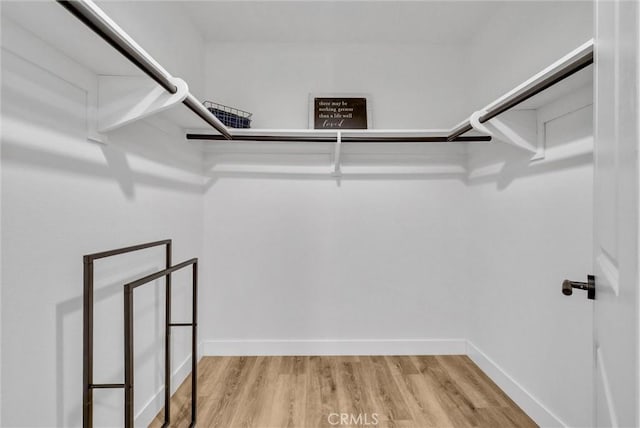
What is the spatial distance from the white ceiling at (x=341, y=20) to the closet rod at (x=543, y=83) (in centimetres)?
94

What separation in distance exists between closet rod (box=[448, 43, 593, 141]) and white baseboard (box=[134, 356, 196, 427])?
210 centimetres

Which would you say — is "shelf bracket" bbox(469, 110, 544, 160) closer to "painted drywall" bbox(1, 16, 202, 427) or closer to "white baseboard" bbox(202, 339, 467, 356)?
"white baseboard" bbox(202, 339, 467, 356)

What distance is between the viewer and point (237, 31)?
85.7 inches

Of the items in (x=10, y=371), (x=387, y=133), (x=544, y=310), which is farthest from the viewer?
(x=387, y=133)

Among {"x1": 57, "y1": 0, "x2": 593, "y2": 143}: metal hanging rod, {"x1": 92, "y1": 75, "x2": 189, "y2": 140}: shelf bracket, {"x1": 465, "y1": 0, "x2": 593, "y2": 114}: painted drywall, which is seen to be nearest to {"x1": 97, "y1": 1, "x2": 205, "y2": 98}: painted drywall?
{"x1": 92, "y1": 75, "x2": 189, "y2": 140}: shelf bracket

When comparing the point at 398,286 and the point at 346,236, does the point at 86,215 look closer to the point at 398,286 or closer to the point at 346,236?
the point at 346,236

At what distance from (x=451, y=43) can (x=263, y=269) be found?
214cm

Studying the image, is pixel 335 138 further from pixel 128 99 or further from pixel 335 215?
pixel 128 99

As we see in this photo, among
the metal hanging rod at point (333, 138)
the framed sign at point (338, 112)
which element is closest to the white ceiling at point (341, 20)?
the framed sign at point (338, 112)

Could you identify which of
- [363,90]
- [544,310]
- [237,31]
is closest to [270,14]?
[237,31]

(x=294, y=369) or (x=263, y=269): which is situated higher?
(x=263, y=269)

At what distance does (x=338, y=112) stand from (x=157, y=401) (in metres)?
2.03

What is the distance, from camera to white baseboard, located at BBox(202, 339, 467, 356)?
2.28m

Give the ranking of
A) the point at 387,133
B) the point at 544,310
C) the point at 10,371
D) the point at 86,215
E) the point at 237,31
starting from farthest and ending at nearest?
the point at 237,31 → the point at 387,133 → the point at 544,310 → the point at 86,215 → the point at 10,371
